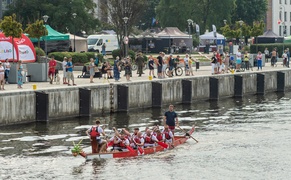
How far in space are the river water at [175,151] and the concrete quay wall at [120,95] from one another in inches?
33.5

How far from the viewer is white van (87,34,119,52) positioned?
107m

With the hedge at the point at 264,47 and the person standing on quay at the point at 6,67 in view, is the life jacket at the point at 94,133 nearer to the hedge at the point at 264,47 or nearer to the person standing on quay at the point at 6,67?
the person standing on quay at the point at 6,67

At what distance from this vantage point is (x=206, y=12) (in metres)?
139

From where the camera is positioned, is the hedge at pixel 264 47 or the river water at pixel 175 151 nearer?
the river water at pixel 175 151

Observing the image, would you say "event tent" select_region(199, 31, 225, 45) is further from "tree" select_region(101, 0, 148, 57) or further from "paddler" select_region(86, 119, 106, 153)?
"paddler" select_region(86, 119, 106, 153)

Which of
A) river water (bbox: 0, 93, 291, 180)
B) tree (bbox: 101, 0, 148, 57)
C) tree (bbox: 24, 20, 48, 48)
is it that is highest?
tree (bbox: 101, 0, 148, 57)

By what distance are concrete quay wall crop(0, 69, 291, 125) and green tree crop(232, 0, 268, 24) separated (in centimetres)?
7490

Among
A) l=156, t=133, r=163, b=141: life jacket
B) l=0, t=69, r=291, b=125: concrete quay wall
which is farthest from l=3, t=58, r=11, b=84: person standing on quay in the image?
l=156, t=133, r=163, b=141: life jacket

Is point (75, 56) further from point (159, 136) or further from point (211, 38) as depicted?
point (159, 136)

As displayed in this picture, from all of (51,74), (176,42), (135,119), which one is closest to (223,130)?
(135,119)

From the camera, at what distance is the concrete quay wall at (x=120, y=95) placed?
2041 inches

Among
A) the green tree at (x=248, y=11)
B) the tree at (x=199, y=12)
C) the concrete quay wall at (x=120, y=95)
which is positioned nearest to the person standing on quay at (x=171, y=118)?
the concrete quay wall at (x=120, y=95)

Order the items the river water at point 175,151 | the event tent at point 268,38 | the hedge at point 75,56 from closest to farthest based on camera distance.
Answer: the river water at point 175,151, the hedge at point 75,56, the event tent at point 268,38

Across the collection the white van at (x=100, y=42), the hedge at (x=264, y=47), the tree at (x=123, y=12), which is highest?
the tree at (x=123, y=12)
